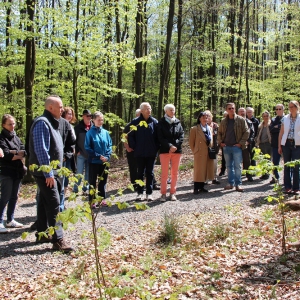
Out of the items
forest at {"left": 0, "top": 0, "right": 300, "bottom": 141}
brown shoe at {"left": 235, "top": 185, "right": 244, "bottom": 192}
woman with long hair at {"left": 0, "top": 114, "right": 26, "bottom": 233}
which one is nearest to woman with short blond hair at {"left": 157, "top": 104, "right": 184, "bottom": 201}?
brown shoe at {"left": 235, "top": 185, "right": 244, "bottom": 192}

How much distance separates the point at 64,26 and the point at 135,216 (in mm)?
8172

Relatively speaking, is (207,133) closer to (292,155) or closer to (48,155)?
(292,155)

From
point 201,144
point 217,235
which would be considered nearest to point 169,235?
point 217,235

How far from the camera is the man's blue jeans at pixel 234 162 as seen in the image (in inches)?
323

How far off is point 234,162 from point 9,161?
5433 millimetres

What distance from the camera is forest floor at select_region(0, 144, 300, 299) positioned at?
3.66 meters

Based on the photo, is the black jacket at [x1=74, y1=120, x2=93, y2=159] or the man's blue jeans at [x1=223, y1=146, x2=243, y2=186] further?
the black jacket at [x1=74, y1=120, x2=93, y2=159]

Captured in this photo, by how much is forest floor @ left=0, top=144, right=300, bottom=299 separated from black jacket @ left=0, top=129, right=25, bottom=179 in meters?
1.11

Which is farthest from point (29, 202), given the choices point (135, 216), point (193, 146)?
point (193, 146)

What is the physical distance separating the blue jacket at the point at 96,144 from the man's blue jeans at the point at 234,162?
128 inches

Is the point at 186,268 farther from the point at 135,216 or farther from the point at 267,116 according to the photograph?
the point at 267,116

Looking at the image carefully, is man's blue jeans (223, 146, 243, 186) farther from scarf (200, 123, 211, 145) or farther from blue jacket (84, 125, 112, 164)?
blue jacket (84, 125, 112, 164)

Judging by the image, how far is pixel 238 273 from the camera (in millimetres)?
4023

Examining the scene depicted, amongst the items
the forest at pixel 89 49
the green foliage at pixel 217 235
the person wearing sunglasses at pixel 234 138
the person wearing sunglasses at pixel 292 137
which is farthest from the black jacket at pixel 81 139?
the person wearing sunglasses at pixel 292 137
